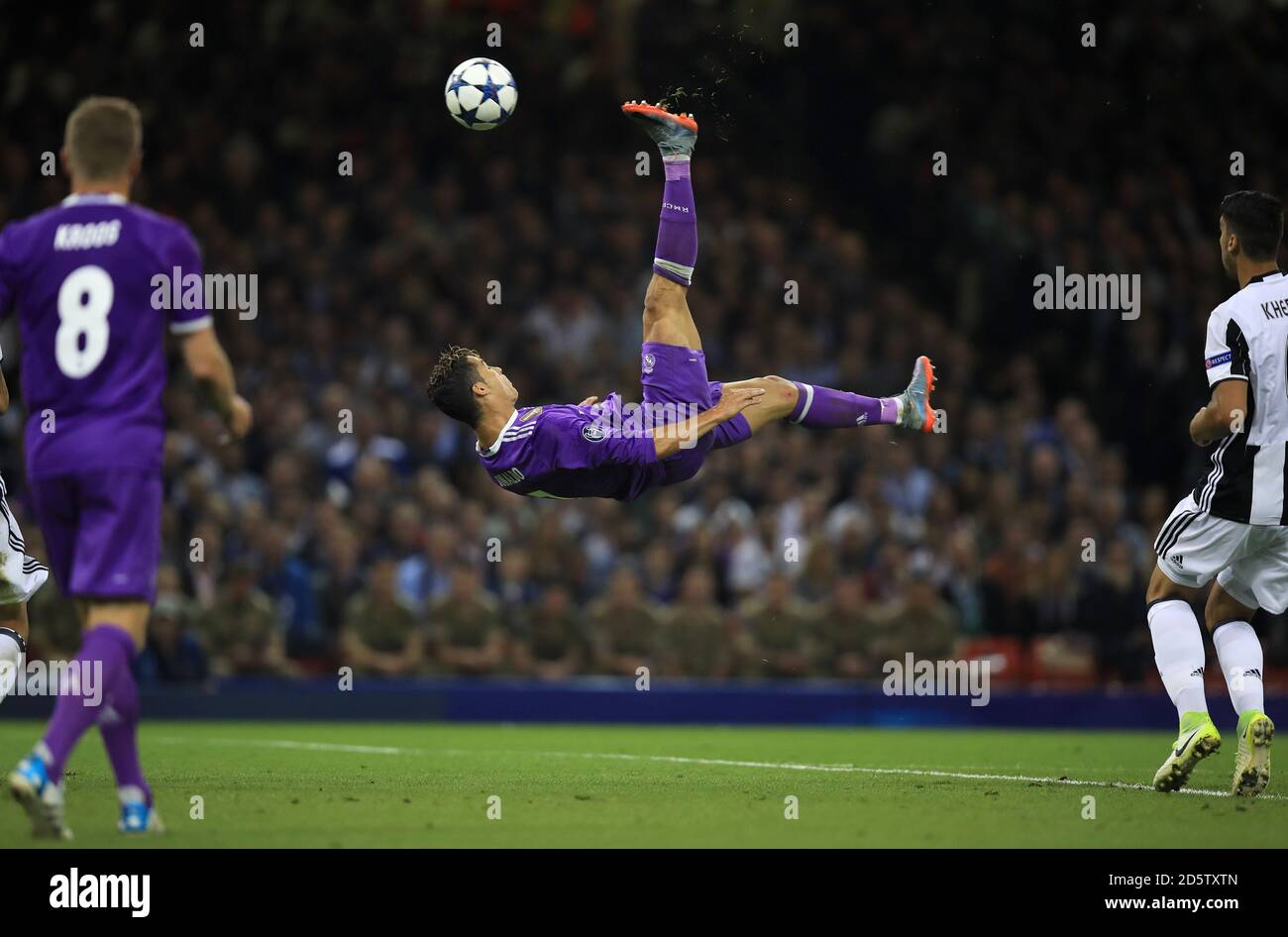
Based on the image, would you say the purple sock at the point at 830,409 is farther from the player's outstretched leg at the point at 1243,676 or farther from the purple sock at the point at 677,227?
the player's outstretched leg at the point at 1243,676

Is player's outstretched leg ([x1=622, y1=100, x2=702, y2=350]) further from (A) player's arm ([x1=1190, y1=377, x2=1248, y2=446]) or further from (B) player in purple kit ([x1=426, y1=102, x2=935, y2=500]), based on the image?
(A) player's arm ([x1=1190, y1=377, x2=1248, y2=446])

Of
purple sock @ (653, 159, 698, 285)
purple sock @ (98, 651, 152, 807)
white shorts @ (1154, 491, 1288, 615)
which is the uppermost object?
purple sock @ (653, 159, 698, 285)

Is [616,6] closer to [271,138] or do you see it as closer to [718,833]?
[271,138]

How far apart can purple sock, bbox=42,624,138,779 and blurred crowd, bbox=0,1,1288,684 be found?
9602mm

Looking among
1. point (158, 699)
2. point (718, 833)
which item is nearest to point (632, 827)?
point (718, 833)

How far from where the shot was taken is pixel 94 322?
664 centimetres

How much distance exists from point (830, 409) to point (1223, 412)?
2423 millimetres

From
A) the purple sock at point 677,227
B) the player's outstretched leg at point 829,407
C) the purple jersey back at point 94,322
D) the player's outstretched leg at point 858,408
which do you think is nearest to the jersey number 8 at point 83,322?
the purple jersey back at point 94,322

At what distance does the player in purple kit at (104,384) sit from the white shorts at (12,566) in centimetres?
242

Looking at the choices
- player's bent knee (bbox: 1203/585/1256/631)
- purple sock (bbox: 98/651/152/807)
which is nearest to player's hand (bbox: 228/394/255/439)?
purple sock (bbox: 98/651/152/807)

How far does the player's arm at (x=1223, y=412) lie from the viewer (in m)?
8.34

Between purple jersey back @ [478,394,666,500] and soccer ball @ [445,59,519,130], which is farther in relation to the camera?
soccer ball @ [445,59,519,130]

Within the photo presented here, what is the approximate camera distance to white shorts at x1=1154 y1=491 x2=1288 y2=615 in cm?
872

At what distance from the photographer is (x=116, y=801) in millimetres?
7980
